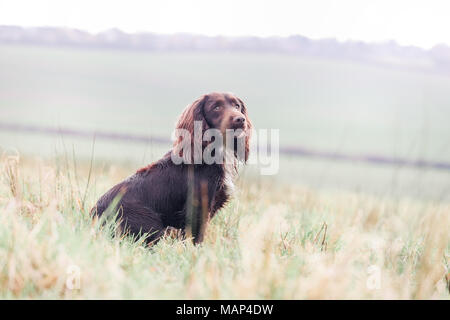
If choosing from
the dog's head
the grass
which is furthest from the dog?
the grass

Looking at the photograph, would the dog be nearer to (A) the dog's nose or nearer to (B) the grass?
(A) the dog's nose

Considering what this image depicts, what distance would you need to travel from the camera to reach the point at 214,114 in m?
3.48

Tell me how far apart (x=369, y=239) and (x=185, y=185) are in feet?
5.21

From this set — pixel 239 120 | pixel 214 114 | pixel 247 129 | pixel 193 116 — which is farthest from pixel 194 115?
pixel 247 129

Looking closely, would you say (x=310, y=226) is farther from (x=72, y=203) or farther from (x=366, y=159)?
(x=366, y=159)

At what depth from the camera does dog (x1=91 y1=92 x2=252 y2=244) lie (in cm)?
309

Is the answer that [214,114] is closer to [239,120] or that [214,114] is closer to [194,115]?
[194,115]

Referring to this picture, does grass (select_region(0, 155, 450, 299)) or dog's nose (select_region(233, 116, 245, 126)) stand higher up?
dog's nose (select_region(233, 116, 245, 126))

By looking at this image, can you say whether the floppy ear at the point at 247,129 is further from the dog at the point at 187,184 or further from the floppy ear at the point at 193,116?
the floppy ear at the point at 193,116

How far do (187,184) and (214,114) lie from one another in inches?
25.5

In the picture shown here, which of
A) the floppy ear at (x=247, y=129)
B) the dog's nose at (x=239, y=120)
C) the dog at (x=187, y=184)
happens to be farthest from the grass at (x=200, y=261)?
the dog's nose at (x=239, y=120)

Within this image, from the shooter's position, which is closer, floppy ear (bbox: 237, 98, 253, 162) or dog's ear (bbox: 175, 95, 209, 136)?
dog's ear (bbox: 175, 95, 209, 136)

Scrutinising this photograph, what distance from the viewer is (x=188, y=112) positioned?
353 cm

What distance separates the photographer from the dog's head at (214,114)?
3389 millimetres
